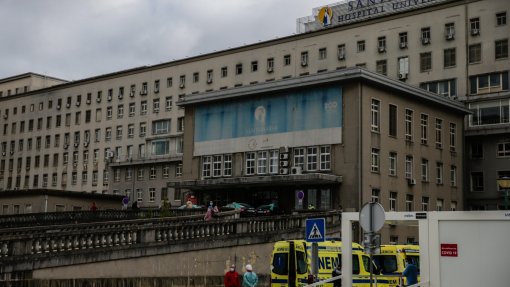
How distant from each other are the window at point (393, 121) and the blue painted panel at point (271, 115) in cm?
423

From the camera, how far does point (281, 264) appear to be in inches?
952

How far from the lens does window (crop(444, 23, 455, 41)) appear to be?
62.6 m

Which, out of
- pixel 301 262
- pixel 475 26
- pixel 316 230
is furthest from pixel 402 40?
pixel 316 230

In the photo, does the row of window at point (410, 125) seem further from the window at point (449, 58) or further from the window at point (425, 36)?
the window at point (425, 36)

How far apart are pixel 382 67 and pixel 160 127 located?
29.4 meters

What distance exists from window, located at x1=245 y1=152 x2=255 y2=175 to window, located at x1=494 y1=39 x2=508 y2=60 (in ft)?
74.6

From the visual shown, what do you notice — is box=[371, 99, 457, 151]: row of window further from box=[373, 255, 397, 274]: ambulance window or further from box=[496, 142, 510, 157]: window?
box=[373, 255, 397, 274]: ambulance window

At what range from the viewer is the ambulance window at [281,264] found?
24089 millimetres

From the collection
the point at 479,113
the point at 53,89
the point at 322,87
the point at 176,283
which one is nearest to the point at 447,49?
the point at 479,113

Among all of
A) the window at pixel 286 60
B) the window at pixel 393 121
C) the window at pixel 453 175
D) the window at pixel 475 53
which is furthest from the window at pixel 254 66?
the window at pixel 393 121

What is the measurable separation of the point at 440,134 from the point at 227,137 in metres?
16.7

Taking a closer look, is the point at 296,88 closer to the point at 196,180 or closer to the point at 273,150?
the point at 273,150

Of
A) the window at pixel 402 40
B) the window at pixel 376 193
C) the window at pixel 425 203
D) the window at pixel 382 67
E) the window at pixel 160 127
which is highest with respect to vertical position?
the window at pixel 402 40

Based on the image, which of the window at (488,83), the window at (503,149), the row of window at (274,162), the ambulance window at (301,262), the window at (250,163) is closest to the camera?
the ambulance window at (301,262)
